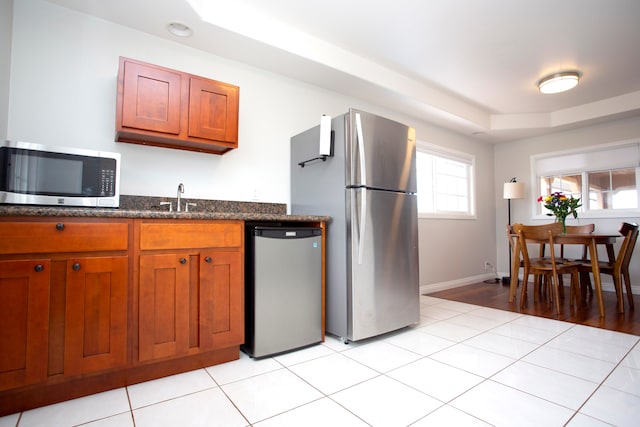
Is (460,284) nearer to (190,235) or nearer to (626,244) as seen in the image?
(626,244)

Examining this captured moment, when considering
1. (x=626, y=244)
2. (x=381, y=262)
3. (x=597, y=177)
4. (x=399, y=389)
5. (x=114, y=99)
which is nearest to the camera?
(x=399, y=389)

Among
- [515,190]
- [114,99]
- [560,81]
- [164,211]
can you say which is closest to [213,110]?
[114,99]

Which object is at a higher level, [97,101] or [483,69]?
[483,69]

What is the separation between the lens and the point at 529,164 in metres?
5.28

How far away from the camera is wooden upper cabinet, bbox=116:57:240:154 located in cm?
201

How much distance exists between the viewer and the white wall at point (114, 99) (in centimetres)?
201

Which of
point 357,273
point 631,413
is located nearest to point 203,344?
point 357,273

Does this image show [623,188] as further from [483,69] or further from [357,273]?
[357,273]

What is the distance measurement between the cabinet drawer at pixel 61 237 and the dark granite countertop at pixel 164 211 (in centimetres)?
5

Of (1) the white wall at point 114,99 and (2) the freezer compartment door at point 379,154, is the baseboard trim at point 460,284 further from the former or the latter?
(1) the white wall at point 114,99

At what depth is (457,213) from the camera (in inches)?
194

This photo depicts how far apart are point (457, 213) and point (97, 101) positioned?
4.58m

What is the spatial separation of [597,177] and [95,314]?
20.0 ft

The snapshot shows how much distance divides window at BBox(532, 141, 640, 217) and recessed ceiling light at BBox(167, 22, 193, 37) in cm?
530
